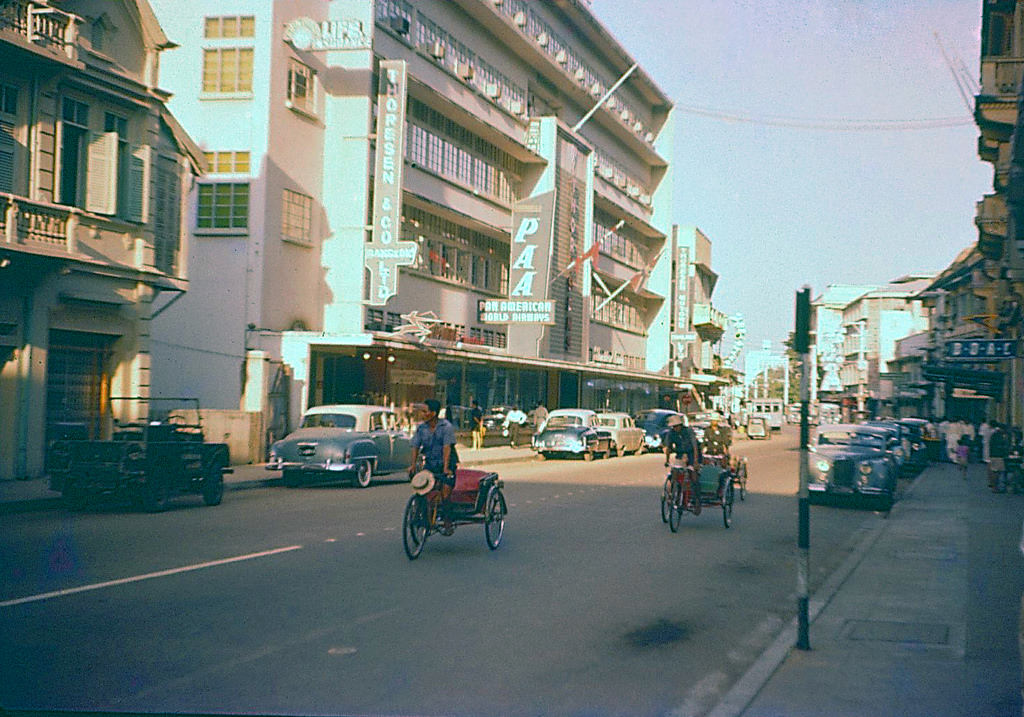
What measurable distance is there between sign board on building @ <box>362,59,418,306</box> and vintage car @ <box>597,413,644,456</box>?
943 cm

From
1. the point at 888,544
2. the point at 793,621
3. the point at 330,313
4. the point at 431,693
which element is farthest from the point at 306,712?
the point at 330,313

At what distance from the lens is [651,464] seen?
33.1 meters

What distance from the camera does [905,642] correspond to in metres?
8.01

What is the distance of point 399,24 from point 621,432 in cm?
1626

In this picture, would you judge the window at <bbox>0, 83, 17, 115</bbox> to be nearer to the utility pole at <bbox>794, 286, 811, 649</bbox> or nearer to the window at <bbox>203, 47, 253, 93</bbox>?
the window at <bbox>203, 47, 253, 93</bbox>

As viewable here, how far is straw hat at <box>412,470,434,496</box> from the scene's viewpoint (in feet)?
38.3

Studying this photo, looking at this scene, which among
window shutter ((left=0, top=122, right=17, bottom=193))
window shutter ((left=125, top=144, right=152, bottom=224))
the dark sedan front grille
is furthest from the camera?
window shutter ((left=125, top=144, right=152, bottom=224))

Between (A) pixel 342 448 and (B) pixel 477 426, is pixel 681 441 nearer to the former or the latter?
(A) pixel 342 448

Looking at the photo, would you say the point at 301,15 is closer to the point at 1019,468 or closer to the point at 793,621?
the point at 1019,468

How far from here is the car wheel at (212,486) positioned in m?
17.2

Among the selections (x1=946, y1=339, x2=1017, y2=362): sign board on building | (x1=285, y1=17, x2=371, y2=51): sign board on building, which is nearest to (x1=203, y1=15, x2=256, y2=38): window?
(x1=285, y1=17, x2=371, y2=51): sign board on building

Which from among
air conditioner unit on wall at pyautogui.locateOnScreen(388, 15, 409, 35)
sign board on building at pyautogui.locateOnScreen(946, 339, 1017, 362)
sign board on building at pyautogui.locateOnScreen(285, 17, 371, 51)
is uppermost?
air conditioner unit on wall at pyautogui.locateOnScreen(388, 15, 409, 35)

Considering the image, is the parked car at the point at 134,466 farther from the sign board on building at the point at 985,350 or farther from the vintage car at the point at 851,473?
the sign board on building at the point at 985,350

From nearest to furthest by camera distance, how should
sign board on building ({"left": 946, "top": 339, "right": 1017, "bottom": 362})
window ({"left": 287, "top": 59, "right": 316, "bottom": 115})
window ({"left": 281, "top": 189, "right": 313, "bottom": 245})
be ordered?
sign board on building ({"left": 946, "top": 339, "right": 1017, "bottom": 362}) < window ({"left": 281, "top": 189, "right": 313, "bottom": 245}) < window ({"left": 287, "top": 59, "right": 316, "bottom": 115})
